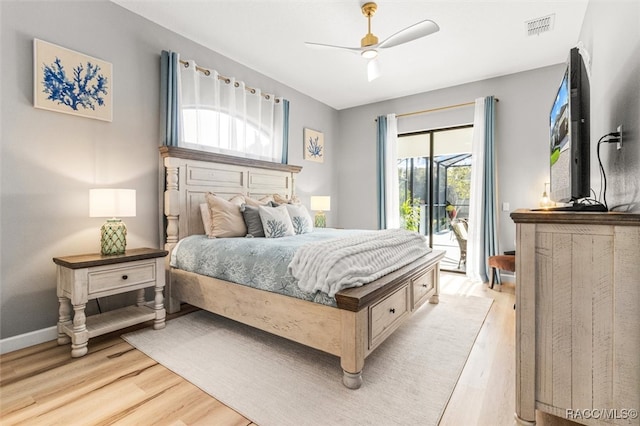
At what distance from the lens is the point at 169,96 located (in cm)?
305

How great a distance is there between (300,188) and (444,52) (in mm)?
2688

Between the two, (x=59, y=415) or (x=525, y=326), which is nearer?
(x=525, y=326)

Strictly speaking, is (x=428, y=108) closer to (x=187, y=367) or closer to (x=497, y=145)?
(x=497, y=145)

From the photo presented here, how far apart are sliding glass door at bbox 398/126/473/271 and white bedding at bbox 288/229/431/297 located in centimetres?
281

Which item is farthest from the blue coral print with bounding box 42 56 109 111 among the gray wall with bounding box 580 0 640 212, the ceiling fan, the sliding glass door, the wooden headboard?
the sliding glass door

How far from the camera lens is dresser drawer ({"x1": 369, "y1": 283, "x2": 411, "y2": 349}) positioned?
6.32ft

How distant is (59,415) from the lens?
1535mm

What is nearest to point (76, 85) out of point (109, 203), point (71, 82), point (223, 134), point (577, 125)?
point (71, 82)

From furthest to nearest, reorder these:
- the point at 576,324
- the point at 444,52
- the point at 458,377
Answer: the point at 444,52 → the point at 458,377 → the point at 576,324

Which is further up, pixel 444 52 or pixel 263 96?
pixel 444 52

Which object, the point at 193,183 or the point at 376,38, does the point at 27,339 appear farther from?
the point at 376,38

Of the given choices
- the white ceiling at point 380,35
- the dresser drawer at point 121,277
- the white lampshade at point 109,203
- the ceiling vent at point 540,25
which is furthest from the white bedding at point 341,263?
the ceiling vent at point 540,25

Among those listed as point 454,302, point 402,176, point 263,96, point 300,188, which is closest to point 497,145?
point 402,176

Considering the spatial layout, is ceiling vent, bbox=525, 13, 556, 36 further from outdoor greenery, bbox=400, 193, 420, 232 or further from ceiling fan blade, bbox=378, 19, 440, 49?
outdoor greenery, bbox=400, 193, 420, 232
